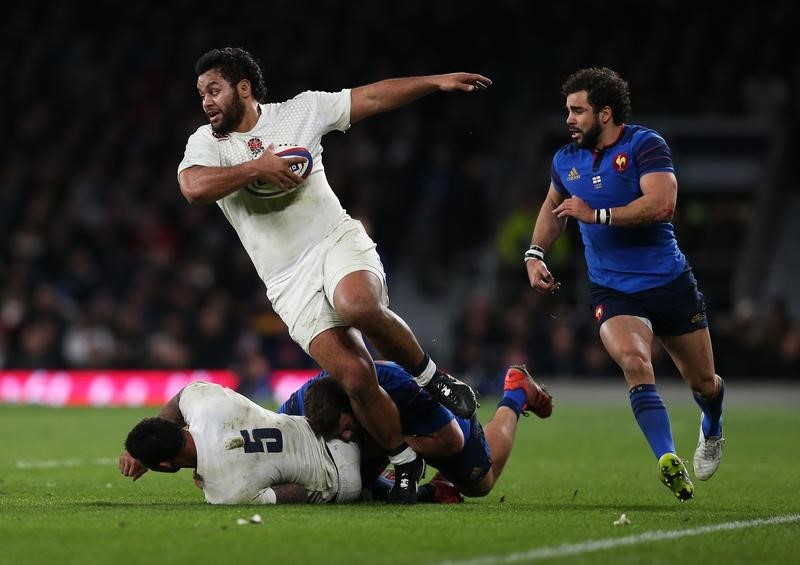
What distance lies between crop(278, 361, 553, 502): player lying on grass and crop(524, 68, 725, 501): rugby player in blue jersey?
98 centimetres

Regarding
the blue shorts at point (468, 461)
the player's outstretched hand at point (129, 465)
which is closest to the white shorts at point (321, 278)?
the blue shorts at point (468, 461)

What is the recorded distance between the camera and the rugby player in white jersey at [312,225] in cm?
759

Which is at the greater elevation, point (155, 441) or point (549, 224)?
point (549, 224)

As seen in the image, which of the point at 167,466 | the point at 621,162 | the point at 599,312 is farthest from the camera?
the point at 599,312

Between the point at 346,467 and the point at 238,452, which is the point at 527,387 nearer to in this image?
the point at 346,467

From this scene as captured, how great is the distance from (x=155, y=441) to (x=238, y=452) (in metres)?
0.45

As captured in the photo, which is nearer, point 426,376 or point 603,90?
point 426,376

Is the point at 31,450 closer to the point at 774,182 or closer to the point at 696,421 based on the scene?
the point at 696,421

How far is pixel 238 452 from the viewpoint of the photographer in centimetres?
733

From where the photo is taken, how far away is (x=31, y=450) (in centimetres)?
1187

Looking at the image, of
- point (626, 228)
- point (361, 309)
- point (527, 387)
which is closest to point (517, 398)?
point (527, 387)

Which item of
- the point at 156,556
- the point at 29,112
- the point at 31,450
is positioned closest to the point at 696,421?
the point at 31,450

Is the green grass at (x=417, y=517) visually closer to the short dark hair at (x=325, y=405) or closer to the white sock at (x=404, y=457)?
the white sock at (x=404, y=457)

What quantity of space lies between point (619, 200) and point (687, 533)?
2.53 metres
